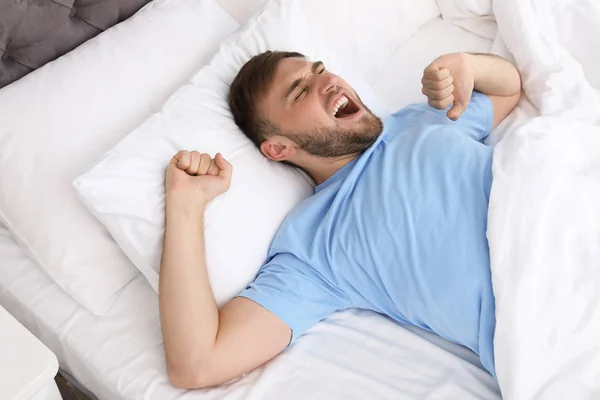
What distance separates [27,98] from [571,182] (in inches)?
42.0

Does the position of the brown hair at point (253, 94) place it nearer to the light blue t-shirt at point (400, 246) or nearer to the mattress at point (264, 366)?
the light blue t-shirt at point (400, 246)

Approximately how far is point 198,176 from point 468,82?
2.07 feet

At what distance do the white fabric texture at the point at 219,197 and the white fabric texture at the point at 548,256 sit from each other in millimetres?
451

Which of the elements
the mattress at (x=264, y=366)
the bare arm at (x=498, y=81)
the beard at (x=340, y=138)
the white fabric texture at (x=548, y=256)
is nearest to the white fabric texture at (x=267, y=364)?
the mattress at (x=264, y=366)

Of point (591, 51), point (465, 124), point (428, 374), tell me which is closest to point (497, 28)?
point (591, 51)

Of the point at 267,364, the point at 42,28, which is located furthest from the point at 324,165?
the point at 42,28

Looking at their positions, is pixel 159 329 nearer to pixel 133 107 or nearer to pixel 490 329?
pixel 133 107

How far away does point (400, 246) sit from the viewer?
1152mm

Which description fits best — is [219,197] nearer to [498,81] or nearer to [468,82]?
[468,82]

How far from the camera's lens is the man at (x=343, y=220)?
1060 millimetres

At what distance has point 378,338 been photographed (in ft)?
3.74

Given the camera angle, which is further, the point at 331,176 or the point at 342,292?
the point at 331,176

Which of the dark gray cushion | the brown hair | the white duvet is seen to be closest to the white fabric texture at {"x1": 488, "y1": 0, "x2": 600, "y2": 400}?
the white duvet

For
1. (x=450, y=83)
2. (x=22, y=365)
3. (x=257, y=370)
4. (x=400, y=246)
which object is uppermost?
(x=450, y=83)
